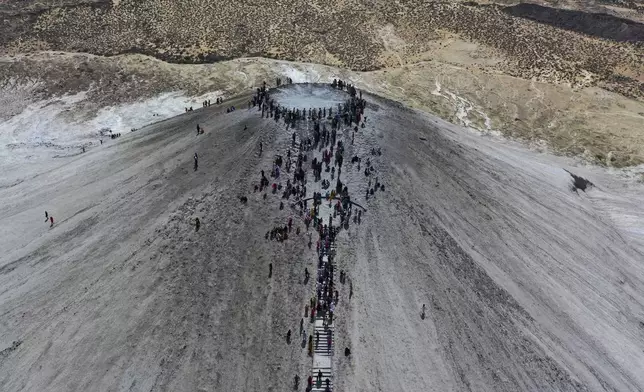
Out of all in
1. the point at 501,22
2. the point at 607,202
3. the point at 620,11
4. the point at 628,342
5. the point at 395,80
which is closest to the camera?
the point at 628,342

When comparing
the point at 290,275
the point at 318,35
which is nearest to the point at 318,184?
the point at 290,275

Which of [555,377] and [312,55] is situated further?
[312,55]

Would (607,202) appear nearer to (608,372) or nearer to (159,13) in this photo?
(608,372)

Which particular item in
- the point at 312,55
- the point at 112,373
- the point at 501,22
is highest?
the point at 501,22

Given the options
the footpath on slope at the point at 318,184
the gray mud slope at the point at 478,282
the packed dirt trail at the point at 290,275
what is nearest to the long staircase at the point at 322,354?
the footpath on slope at the point at 318,184

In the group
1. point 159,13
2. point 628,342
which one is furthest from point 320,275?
point 159,13

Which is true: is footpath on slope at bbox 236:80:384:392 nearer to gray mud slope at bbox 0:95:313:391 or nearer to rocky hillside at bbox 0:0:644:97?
gray mud slope at bbox 0:95:313:391

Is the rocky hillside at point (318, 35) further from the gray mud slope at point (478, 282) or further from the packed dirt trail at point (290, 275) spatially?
the gray mud slope at point (478, 282)

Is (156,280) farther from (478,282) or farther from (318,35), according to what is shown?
(318,35)
